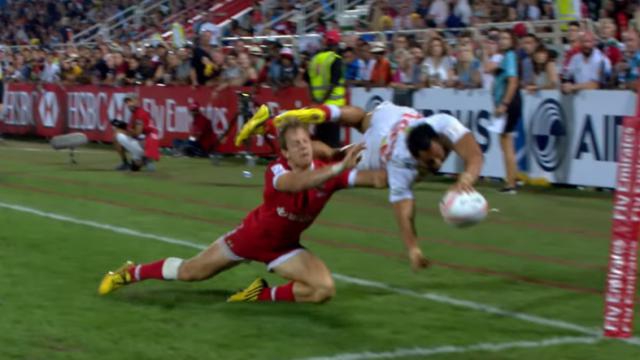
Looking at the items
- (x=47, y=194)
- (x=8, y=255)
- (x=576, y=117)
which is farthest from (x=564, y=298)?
(x=47, y=194)

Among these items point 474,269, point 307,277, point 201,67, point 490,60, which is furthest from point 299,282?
point 201,67

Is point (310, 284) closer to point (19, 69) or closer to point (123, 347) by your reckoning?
point (123, 347)

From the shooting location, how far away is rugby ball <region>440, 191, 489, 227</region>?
23.0 feet

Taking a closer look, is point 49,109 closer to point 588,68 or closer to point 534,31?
point 534,31

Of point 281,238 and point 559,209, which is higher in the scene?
point 281,238

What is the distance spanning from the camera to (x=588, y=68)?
51.9 feet

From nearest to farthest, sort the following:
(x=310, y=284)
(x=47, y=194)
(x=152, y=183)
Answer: (x=310, y=284) → (x=47, y=194) → (x=152, y=183)

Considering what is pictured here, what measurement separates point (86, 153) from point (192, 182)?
6.83 metres

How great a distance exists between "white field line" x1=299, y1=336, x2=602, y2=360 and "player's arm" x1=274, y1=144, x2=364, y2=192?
115 cm

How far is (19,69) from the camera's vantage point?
102 ft

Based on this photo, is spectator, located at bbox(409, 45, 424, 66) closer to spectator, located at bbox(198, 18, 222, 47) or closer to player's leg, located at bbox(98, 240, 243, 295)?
spectator, located at bbox(198, 18, 222, 47)

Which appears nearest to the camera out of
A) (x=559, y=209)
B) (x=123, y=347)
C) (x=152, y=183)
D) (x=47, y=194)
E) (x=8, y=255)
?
(x=123, y=347)

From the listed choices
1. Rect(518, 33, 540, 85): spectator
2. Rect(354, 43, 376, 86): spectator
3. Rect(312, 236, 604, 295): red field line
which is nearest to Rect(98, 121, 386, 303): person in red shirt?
Rect(312, 236, 604, 295): red field line

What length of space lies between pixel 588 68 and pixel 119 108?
12359 mm
